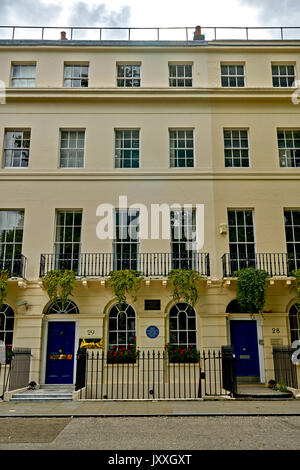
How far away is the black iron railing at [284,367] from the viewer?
12.5 m

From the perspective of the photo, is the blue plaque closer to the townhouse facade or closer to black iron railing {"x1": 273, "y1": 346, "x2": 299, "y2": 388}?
the townhouse facade

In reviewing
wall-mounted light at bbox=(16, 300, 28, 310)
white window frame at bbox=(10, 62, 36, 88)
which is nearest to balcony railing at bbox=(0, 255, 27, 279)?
wall-mounted light at bbox=(16, 300, 28, 310)

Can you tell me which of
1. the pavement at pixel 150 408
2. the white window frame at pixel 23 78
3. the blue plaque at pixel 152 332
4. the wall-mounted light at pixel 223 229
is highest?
the white window frame at pixel 23 78

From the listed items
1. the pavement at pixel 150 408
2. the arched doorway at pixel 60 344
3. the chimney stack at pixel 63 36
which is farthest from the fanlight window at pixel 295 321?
the chimney stack at pixel 63 36

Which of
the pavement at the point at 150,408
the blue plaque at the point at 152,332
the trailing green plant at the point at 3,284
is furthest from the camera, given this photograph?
A: the blue plaque at the point at 152,332

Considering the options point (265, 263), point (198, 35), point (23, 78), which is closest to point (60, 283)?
point (265, 263)

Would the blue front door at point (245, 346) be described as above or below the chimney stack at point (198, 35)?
below

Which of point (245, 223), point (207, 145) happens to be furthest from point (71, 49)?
point (245, 223)

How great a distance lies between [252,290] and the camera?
40.9 ft

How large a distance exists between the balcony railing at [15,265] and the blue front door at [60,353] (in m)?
2.12

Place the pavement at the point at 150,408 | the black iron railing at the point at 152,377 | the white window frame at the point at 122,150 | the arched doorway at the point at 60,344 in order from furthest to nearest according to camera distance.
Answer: the white window frame at the point at 122,150 → the arched doorway at the point at 60,344 → the black iron railing at the point at 152,377 → the pavement at the point at 150,408

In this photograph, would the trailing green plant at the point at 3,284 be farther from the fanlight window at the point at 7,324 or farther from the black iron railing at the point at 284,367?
the black iron railing at the point at 284,367

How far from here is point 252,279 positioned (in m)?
12.6

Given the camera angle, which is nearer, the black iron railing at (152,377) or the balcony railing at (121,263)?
the black iron railing at (152,377)
